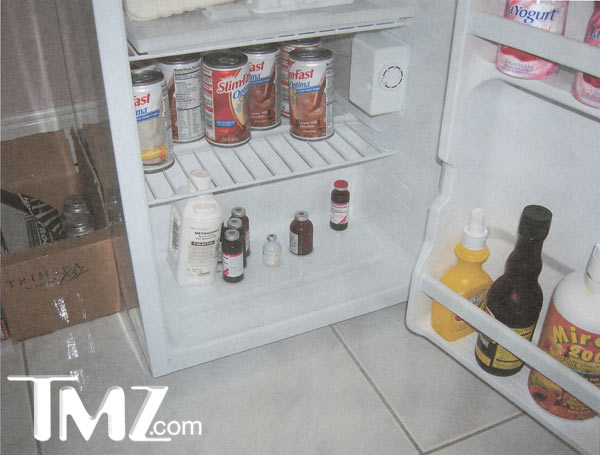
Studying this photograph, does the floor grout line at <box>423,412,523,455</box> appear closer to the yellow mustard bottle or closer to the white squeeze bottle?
the yellow mustard bottle

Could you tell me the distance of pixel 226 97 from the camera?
1.12 metres

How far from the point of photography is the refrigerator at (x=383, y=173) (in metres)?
0.90

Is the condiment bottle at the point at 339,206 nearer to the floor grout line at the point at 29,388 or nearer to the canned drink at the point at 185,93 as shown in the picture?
the canned drink at the point at 185,93

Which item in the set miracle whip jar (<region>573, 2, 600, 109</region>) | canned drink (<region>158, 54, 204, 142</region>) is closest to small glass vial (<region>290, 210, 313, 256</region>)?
canned drink (<region>158, 54, 204, 142</region>)

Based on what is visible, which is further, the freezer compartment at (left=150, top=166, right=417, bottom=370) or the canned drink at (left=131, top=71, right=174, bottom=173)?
the freezer compartment at (left=150, top=166, right=417, bottom=370)

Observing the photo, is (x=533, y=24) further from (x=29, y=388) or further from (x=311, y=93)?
(x=29, y=388)

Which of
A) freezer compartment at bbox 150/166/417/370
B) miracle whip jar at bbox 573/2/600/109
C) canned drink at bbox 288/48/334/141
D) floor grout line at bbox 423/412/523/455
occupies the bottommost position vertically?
floor grout line at bbox 423/412/523/455

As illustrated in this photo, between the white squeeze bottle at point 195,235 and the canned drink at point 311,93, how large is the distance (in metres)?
0.24

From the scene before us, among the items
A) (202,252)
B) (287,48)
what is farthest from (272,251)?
(287,48)

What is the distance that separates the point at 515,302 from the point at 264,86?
25.2 inches

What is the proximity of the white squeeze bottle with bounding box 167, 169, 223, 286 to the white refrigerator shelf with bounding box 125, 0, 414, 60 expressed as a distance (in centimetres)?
28

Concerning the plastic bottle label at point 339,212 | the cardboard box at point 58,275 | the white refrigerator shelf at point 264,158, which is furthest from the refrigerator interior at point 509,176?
the cardboard box at point 58,275

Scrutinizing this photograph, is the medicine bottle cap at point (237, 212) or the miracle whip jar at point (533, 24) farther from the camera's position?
the medicine bottle cap at point (237, 212)

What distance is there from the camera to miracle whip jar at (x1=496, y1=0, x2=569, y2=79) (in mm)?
811
